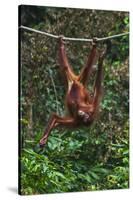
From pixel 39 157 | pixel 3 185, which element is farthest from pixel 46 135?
pixel 3 185

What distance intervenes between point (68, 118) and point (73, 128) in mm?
82

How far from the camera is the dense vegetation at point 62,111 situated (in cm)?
419

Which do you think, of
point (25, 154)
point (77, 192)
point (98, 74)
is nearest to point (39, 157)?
point (25, 154)

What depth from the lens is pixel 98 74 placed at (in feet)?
14.4

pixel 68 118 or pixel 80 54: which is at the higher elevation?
pixel 80 54

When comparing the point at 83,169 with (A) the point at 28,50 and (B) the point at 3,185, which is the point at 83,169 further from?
(A) the point at 28,50

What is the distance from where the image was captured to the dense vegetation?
13.7ft

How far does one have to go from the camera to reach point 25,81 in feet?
13.7

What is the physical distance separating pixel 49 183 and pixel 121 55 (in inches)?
40.5

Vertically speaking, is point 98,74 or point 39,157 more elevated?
point 98,74

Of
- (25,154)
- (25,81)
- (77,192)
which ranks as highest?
(25,81)

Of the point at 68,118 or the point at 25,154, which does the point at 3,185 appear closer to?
the point at 25,154

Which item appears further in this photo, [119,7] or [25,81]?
[119,7]

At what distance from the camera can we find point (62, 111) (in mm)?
4285
